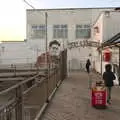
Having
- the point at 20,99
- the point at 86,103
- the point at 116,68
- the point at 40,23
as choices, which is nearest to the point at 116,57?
the point at 116,68

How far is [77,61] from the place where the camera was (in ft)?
188

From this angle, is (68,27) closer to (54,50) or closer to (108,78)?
(54,50)

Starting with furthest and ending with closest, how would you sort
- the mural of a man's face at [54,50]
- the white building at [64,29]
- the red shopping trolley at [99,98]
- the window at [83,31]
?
the window at [83,31], the white building at [64,29], the mural of a man's face at [54,50], the red shopping trolley at [99,98]

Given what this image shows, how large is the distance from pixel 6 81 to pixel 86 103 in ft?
75.6

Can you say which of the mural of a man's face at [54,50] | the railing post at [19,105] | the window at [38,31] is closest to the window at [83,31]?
the mural of a man's face at [54,50]

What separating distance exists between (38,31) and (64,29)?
464 centimetres

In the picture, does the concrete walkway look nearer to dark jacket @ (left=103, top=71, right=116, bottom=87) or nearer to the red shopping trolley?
the red shopping trolley

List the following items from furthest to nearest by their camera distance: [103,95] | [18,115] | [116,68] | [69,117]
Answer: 1. [116,68]
2. [103,95]
3. [69,117]
4. [18,115]

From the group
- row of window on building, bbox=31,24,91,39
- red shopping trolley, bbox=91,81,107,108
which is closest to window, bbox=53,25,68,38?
row of window on building, bbox=31,24,91,39

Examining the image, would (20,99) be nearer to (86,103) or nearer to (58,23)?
(86,103)

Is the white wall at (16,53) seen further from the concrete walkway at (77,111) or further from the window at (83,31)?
the concrete walkway at (77,111)

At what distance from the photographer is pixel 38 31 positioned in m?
59.9

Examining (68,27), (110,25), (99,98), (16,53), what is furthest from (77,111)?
(16,53)

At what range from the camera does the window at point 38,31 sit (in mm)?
59750
